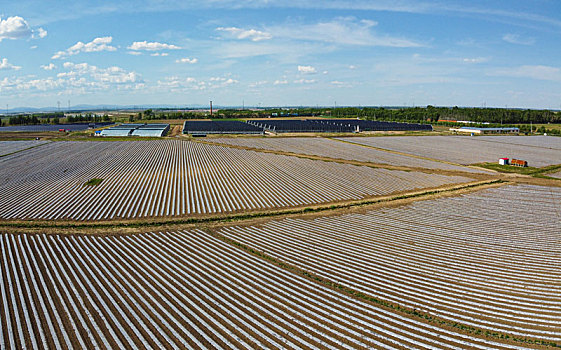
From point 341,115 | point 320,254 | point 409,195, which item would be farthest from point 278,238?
point 341,115

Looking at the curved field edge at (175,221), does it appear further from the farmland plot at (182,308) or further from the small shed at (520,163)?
the small shed at (520,163)

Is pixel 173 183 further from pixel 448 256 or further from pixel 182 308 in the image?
pixel 448 256

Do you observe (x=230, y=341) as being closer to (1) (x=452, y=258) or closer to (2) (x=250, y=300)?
(2) (x=250, y=300)

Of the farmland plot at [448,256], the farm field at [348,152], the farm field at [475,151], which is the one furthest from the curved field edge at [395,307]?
the farm field at [475,151]

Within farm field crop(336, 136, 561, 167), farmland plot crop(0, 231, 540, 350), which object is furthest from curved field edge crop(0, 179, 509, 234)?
farm field crop(336, 136, 561, 167)

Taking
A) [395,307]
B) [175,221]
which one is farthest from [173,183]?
[395,307]

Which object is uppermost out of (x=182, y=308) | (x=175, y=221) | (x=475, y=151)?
(x=475, y=151)
